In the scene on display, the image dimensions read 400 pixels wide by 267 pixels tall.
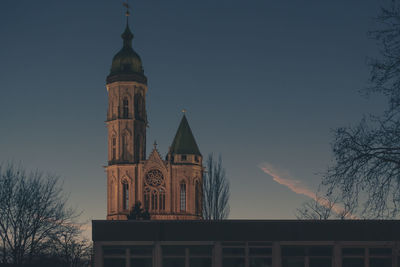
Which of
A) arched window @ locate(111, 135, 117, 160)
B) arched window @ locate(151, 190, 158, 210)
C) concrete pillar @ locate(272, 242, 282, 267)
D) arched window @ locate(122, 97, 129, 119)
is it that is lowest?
concrete pillar @ locate(272, 242, 282, 267)

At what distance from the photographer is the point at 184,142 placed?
293ft

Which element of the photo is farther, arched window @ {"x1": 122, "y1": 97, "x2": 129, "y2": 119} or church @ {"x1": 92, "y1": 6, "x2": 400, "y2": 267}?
arched window @ {"x1": 122, "y1": 97, "x2": 129, "y2": 119}

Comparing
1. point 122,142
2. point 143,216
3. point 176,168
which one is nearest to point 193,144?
point 176,168

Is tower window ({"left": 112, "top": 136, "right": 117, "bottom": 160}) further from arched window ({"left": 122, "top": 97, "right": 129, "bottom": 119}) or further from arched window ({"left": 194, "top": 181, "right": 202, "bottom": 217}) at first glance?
arched window ({"left": 194, "top": 181, "right": 202, "bottom": 217})

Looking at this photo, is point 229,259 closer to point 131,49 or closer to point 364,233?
point 364,233

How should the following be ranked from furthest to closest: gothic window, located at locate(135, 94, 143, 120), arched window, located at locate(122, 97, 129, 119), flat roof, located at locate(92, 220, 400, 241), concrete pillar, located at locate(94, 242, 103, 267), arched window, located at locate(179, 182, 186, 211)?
1. gothic window, located at locate(135, 94, 143, 120)
2. arched window, located at locate(122, 97, 129, 119)
3. arched window, located at locate(179, 182, 186, 211)
4. flat roof, located at locate(92, 220, 400, 241)
5. concrete pillar, located at locate(94, 242, 103, 267)

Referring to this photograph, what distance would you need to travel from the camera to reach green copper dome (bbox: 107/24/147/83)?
89750 millimetres

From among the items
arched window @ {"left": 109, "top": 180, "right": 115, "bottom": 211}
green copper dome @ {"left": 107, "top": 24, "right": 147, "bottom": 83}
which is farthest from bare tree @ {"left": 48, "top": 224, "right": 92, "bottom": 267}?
green copper dome @ {"left": 107, "top": 24, "right": 147, "bottom": 83}

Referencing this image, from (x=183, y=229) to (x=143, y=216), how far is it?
3939 cm

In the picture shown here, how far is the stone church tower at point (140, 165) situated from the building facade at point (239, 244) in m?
55.6

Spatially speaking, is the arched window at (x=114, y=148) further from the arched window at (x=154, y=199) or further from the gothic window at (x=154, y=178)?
the arched window at (x=154, y=199)

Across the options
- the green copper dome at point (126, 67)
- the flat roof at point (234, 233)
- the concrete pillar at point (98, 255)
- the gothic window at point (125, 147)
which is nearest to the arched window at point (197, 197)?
the gothic window at point (125, 147)

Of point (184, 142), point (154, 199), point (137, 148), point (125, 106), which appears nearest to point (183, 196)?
point (154, 199)

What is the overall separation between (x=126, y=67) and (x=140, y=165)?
15.2m
